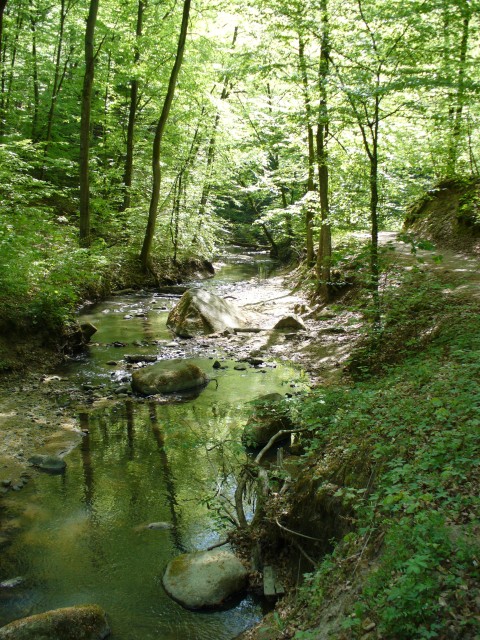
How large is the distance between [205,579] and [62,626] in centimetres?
118

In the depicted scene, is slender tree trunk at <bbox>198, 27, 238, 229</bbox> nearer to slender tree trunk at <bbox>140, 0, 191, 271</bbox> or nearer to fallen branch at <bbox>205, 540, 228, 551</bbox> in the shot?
slender tree trunk at <bbox>140, 0, 191, 271</bbox>

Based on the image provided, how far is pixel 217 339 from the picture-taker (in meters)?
12.5

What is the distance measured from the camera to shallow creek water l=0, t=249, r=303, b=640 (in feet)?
13.4

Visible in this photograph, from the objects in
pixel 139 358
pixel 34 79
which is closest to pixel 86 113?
pixel 139 358

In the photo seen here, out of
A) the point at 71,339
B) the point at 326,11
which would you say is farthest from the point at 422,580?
the point at 326,11

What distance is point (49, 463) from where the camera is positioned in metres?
6.28

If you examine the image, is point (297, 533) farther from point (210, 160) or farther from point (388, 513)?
point (210, 160)

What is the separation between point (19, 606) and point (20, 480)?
6.93 ft

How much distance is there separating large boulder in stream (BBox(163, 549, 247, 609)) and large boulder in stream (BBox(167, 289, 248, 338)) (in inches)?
327

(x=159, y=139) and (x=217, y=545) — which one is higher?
(x=159, y=139)

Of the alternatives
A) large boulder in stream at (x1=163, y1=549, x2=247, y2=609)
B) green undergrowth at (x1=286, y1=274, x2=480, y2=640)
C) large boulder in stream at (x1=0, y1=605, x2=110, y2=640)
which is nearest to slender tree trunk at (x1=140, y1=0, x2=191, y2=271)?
green undergrowth at (x1=286, y1=274, x2=480, y2=640)

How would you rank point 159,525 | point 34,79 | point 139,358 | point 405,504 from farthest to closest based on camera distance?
point 34,79 → point 139,358 → point 159,525 → point 405,504

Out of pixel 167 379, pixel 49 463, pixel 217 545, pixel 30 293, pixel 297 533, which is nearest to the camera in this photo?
pixel 297 533

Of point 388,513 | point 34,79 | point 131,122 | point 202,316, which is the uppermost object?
point 34,79
